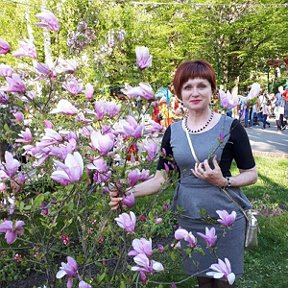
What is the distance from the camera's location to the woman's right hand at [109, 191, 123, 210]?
5.09 ft

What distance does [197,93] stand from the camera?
190 cm

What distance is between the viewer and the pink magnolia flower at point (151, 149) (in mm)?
1722

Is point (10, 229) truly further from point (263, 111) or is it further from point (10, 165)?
point (263, 111)

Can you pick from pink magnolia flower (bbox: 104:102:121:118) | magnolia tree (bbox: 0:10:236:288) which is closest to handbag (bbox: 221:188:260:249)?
magnolia tree (bbox: 0:10:236:288)

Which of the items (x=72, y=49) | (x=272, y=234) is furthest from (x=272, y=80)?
(x=72, y=49)

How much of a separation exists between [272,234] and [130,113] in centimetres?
308

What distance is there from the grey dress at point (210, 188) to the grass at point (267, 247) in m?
0.18

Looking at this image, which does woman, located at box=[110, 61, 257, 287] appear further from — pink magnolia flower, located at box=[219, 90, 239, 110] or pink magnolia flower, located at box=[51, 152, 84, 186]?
pink magnolia flower, located at box=[51, 152, 84, 186]

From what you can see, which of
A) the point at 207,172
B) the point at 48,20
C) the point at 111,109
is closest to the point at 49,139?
the point at 111,109

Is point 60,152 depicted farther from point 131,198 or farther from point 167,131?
point 167,131

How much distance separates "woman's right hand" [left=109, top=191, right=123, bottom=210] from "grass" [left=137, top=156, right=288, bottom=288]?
480 mm

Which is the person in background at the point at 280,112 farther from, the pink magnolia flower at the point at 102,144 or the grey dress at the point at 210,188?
the pink magnolia flower at the point at 102,144

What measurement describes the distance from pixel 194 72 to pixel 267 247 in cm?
272

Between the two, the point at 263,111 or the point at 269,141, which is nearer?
the point at 269,141
